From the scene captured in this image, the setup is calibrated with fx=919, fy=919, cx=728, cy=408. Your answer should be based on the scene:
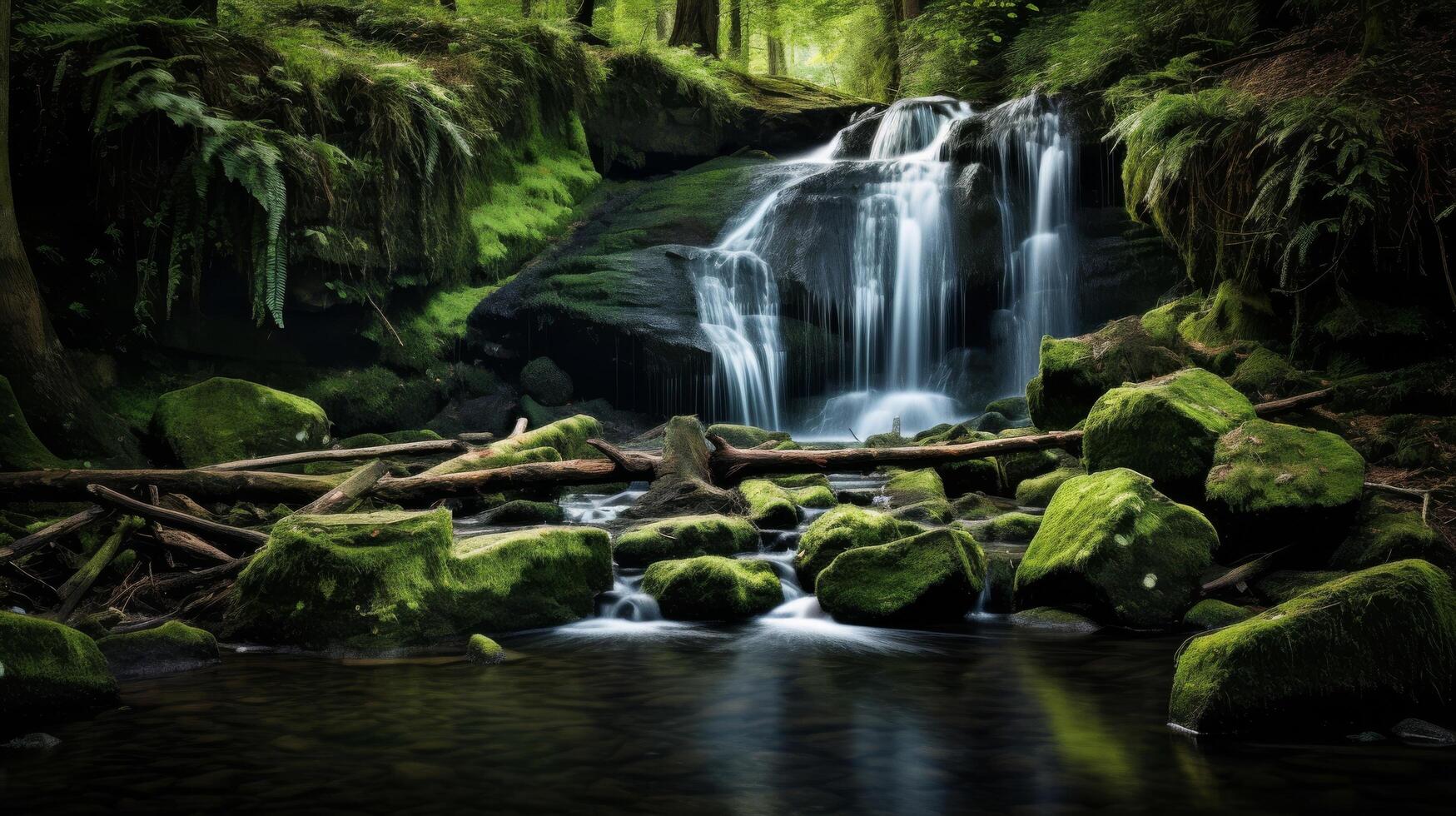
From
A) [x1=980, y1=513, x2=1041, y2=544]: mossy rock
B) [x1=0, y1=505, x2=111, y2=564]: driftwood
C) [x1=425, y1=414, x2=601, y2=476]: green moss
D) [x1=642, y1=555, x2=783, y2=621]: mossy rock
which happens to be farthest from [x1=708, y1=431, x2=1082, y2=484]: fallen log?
[x1=0, y1=505, x2=111, y2=564]: driftwood

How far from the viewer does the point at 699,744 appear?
3.70m

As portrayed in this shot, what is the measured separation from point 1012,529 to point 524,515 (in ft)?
13.7

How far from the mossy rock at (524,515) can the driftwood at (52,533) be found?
128 inches

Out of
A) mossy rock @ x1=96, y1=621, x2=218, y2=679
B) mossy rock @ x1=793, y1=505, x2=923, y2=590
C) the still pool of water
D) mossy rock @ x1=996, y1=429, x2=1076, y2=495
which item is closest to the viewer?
the still pool of water

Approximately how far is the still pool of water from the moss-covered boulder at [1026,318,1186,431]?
13.1 feet

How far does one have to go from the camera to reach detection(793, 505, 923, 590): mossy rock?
20.1 ft

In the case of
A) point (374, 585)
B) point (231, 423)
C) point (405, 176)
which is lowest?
point (374, 585)

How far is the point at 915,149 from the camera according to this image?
17172mm

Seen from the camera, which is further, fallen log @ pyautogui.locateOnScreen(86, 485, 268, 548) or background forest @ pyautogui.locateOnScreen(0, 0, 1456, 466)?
background forest @ pyautogui.locateOnScreen(0, 0, 1456, 466)

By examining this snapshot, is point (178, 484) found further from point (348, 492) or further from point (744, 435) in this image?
point (744, 435)

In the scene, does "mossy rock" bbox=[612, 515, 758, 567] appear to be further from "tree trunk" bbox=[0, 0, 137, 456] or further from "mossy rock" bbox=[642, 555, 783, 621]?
"tree trunk" bbox=[0, 0, 137, 456]

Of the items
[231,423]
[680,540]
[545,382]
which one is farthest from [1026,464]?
[545,382]

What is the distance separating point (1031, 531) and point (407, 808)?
540 centimetres

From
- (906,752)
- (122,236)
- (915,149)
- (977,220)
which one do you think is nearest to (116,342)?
(122,236)
